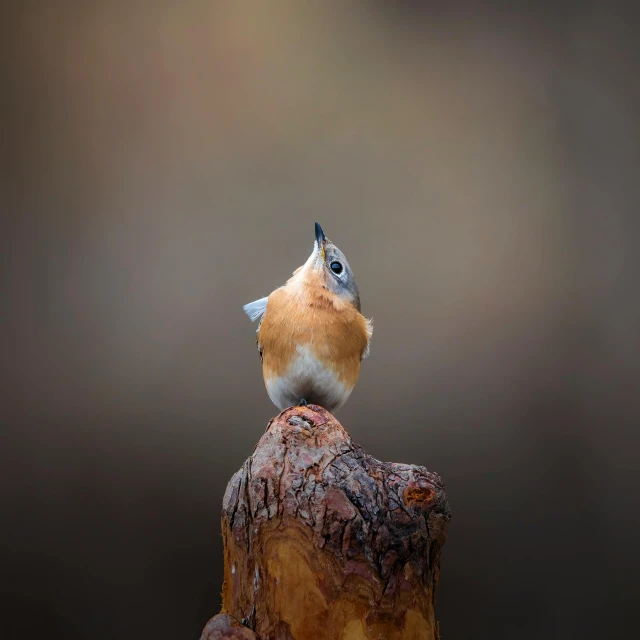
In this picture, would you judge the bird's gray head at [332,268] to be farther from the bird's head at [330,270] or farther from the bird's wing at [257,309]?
the bird's wing at [257,309]

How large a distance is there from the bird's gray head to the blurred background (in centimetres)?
62

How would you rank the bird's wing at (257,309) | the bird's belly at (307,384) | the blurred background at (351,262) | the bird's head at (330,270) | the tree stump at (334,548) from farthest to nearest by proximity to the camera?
the blurred background at (351,262), the bird's wing at (257,309), the bird's head at (330,270), the bird's belly at (307,384), the tree stump at (334,548)

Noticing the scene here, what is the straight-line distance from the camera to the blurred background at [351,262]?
2.54 metres

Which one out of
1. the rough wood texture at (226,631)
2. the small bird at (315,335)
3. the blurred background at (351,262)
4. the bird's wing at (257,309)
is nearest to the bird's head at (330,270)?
the small bird at (315,335)

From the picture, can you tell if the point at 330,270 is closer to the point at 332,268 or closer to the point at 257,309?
the point at 332,268

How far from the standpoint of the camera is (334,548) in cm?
141

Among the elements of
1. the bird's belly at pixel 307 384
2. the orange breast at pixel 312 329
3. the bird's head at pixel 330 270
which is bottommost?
the bird's belly at pixel 307 384

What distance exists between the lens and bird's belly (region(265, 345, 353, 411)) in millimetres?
1872

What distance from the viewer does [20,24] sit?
8.34 feet

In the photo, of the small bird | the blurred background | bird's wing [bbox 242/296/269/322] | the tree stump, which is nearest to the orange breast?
the small bird

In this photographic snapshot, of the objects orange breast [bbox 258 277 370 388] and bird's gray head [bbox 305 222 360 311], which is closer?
orange breast [bbox 258 277 370 388]

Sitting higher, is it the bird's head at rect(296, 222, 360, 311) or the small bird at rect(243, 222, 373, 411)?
the bird's head at rect(296, 222, 360, 311)

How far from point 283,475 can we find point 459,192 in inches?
66.1

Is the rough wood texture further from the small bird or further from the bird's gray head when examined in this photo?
the bird's gray head
